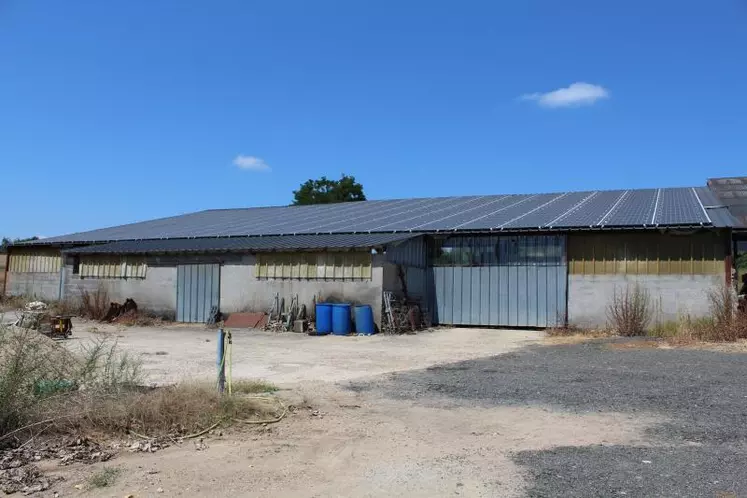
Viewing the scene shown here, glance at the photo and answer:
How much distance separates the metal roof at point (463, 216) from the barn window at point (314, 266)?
2715 mm

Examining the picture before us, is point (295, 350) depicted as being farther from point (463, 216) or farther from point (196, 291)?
point (463, 216)

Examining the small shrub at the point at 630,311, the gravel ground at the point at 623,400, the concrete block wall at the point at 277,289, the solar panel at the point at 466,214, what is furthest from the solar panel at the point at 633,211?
the concrete block wall at the point at 277,289

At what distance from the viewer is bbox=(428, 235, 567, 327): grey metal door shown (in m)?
20.7

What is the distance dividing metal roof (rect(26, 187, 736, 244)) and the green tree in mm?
28569

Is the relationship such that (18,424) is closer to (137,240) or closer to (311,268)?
(311,268)

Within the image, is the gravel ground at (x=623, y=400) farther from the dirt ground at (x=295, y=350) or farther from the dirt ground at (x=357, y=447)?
the dirt ground at (x=295, y=350)

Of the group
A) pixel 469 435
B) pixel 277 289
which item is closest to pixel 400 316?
pixel 277 289

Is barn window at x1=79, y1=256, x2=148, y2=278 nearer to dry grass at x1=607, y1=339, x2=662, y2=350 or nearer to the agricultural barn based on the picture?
the agricultural barn

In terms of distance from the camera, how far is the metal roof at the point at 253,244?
2067cm

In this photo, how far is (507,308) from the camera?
837 inches

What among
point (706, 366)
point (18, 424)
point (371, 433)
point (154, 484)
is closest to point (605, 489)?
point (371, 433)

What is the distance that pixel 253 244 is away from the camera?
74.7ft

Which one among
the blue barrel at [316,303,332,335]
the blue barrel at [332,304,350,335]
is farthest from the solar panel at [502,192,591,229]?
the blue barrel at [316,303,332,335]

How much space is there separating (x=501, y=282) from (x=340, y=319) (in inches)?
231
